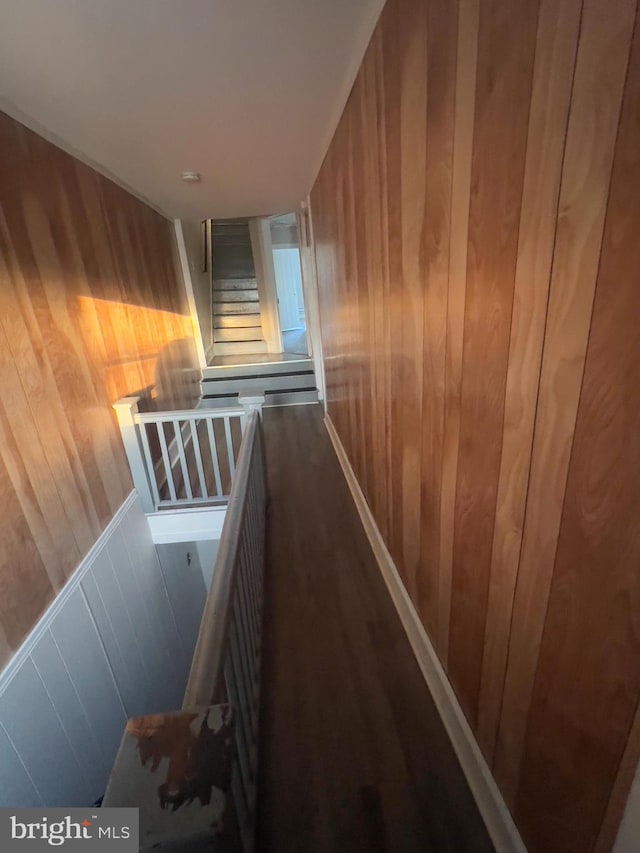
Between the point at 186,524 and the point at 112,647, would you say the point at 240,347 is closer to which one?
the point at 186,524

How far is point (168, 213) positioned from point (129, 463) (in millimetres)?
2926

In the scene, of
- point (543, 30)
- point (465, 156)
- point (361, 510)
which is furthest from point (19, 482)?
point (543, 30)

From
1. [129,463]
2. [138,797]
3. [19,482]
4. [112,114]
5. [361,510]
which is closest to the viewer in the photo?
[138,797]

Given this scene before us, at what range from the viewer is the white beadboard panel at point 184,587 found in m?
3.06

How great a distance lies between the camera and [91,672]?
1946 millimetres

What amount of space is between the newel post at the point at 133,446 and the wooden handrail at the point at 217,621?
53.4 inches

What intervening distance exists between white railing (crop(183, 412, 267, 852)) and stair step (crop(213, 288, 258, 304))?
19.2 ft

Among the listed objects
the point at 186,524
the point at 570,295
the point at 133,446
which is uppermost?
the point at 570,295

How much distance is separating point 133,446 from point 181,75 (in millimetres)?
1953

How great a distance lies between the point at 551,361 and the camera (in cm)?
61

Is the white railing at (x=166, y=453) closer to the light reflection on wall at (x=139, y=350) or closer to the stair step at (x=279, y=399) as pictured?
the light reflection on wall at (x=139, y=350)

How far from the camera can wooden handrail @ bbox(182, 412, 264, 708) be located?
27.7 inches

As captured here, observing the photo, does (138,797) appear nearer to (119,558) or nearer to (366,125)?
(366,125)

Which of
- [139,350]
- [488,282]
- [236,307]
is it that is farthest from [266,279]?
[488,282]
